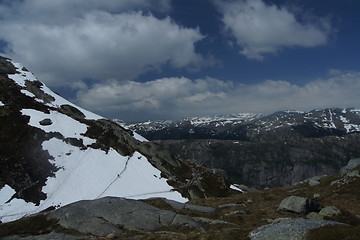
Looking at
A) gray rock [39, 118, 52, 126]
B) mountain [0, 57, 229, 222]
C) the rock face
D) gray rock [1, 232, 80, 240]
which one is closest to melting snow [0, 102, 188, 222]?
mountain [0, 57, 229, 222]

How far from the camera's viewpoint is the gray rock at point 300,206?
162 feet

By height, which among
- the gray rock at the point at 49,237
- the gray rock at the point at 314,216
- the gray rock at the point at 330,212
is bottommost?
the gray rock at the point at 314,216

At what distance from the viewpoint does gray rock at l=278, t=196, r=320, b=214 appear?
162 feet

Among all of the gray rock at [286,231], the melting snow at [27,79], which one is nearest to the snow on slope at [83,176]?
the melting snow at [27,79]

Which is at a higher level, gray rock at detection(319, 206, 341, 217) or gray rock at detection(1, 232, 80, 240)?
gray rock at detection(1, 232, 80, 240)

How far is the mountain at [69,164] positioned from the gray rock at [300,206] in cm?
5252

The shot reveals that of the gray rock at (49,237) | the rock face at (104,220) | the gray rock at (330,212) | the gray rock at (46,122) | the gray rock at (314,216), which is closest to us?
the gray rock at (49,237)

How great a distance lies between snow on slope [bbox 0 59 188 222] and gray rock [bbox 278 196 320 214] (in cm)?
5179

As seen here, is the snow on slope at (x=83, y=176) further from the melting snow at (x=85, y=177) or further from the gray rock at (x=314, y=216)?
the gray rock at (x=314, y=216)

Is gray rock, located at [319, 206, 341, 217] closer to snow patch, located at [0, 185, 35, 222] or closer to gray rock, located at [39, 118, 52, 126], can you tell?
snow patch, located at [0, 185, 35, 222]

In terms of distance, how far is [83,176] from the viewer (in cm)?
10031

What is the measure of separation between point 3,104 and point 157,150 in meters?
65.8

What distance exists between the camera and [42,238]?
1501 inches

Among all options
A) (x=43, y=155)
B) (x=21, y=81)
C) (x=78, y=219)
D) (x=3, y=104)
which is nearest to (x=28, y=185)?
(x=43, y=155)
